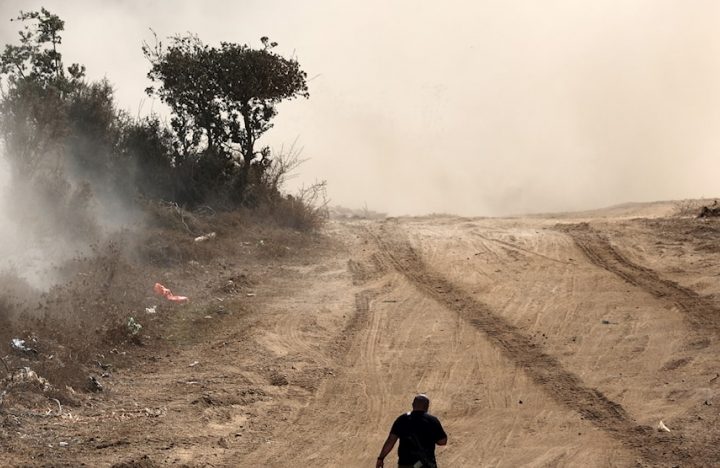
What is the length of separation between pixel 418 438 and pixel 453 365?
5059mm

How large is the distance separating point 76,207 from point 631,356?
34.5 feet

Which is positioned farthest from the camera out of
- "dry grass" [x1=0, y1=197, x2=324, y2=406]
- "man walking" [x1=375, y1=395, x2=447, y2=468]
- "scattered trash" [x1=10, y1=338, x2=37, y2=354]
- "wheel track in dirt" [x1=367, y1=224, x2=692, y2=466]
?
"dry grass" [x1=0, y1=197, x2=324, y2=406]

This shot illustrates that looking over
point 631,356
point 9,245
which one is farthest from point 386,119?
point 631,356

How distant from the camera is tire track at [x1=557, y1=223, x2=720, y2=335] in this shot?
13.2 m

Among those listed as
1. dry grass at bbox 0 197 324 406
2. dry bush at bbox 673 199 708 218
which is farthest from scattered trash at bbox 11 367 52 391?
dry bush at bbox 673 199 708 218

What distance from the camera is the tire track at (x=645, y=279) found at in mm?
13186

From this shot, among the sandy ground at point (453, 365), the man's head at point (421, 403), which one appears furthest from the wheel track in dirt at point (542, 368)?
the man's head at point (421, 403)

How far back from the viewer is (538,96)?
32625mm

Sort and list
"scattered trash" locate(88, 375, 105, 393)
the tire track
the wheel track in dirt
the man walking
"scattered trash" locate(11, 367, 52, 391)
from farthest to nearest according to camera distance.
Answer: the tire track < "scattered trash" locate(88, 375, 105, 393) < "scattered trash" locate(11, 367, 52, 391) < the wheel track in dirt < the man walking

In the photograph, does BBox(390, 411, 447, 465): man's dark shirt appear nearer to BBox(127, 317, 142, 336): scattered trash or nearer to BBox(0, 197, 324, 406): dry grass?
BBox(0, 197, 324, 406): dry grass

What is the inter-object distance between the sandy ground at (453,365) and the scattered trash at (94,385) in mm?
195

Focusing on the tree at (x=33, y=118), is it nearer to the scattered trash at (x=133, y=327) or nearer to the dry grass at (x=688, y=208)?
the scattered trash at (x=133, y=327)

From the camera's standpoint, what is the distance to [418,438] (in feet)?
24.3

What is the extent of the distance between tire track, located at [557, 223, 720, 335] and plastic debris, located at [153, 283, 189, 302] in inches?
305
